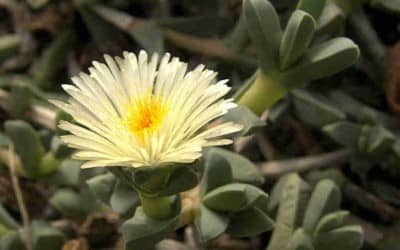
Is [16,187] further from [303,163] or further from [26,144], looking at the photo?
[303,163]

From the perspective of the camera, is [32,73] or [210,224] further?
[32,73]

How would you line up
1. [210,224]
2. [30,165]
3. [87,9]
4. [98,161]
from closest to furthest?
[98,161] → [210,224] → [30,165] → [87,9]

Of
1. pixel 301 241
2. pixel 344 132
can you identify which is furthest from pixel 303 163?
pixel 301 241

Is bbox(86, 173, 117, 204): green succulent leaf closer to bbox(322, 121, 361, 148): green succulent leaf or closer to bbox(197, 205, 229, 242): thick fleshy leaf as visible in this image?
bbox(197, 205, 229, 242): thick fleshy leaf

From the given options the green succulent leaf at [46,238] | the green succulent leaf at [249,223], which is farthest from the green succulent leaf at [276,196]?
the green succulent leaf at [46,238]

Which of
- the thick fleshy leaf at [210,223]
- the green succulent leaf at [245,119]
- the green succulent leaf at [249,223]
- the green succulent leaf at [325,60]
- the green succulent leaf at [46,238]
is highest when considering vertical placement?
the green succulent leaf at [325,60]

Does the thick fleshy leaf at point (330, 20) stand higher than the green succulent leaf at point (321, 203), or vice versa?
the thick fleshy leaf at point (330, 20)

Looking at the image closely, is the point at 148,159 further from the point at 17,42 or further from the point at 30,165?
the point at 17,42

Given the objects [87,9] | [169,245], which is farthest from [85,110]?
[87,9]

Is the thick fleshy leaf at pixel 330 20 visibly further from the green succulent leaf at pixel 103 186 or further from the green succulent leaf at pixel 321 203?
the green succulent leaf at pixel 103 186
